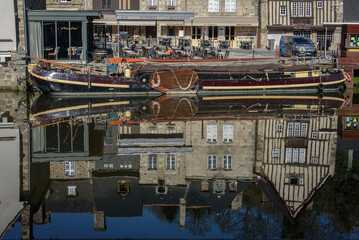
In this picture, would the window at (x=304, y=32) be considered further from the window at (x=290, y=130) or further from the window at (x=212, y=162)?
the window at (x=212, y=162)

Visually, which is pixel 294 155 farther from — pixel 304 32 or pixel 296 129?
pixel 304 32

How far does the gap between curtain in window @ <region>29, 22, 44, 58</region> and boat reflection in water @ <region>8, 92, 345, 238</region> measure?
5907 mm

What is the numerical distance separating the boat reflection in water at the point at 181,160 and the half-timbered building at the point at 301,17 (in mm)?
19492

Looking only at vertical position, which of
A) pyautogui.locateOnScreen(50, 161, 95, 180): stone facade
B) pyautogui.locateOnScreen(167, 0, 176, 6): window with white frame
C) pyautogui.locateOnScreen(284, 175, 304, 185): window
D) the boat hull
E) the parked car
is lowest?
pyautogui.locateOnScreen(284, 175, 304, 185): window

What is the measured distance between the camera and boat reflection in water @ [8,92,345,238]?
1185 cm

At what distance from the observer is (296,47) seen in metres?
36.7

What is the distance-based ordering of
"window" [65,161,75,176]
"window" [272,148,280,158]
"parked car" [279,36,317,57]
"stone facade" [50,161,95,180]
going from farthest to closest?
"parked car" [279,36,317,57] < "window" [272,148,280,158] < "window" [65,161,75,176] < "stone facade" [50,161,95,180]

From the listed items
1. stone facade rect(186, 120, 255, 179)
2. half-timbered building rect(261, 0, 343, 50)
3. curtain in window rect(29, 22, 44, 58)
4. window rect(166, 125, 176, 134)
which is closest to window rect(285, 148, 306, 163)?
stone facade rect(186, 120, 255, 179)

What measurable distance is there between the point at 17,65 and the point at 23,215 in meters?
19.9

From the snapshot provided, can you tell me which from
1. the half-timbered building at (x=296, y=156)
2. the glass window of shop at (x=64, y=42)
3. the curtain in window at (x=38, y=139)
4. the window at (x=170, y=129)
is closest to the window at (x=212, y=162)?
the half-timbered building at (x=296, y=156)

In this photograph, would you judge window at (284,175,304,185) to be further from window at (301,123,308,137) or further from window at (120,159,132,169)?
window at (301,123,308,137)

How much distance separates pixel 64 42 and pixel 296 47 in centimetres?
1425

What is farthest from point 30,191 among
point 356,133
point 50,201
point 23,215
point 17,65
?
point 17,65

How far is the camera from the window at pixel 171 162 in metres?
15.1
